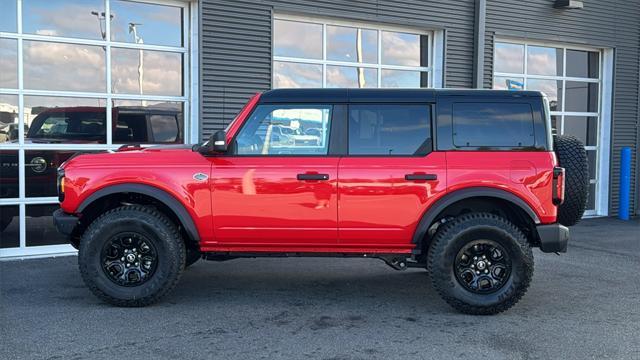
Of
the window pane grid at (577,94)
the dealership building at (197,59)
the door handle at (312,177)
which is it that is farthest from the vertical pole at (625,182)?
the door handle at (312,177)

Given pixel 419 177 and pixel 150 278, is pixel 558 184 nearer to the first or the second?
pixel 419 177

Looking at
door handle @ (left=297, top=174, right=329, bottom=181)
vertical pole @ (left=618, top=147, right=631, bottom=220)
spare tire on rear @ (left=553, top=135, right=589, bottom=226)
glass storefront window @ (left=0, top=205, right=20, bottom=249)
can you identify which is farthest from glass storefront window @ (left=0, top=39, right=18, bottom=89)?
vertical pole @ (left=618, top=147, right=631, bottom=220)

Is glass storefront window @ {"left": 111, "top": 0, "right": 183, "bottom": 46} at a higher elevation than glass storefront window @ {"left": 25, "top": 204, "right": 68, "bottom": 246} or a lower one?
higher

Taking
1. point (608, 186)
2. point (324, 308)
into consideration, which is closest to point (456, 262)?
point (324, 308)

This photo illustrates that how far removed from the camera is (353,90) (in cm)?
567

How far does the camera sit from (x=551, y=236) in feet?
17.7

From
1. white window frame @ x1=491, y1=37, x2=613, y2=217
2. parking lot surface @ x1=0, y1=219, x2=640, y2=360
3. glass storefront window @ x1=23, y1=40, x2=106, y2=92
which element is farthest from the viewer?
white window frame @ x1=491, y1=37, x2=613, y2=217

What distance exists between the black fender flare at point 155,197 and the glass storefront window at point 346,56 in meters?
4.62

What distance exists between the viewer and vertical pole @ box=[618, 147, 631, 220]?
12.1 meters

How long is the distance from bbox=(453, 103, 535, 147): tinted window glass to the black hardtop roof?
0.41 ft

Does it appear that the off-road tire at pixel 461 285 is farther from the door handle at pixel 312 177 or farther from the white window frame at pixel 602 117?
the white window frame at pixel 602 117

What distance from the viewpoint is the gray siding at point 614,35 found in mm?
11508

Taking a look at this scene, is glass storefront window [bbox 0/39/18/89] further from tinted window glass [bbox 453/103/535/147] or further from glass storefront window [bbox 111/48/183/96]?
tinted window glass [bbox 453/103/535/147]

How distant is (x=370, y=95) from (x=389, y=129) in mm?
367
